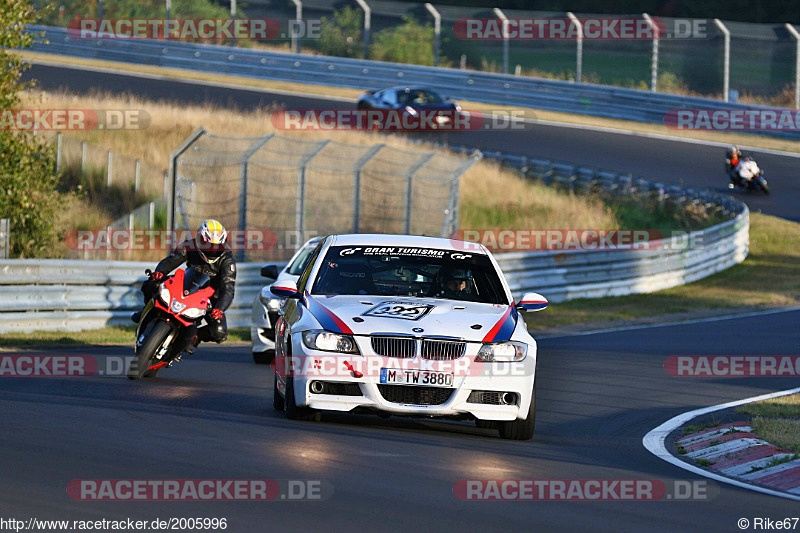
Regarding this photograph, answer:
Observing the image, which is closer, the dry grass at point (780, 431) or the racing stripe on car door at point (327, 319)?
the racing stripe on car door at point (327, 319)

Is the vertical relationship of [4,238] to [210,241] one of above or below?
below

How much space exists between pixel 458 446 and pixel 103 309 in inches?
355

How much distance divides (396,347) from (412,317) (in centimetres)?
33

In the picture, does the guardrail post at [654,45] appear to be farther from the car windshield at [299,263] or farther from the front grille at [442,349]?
A: the front grille at [442,349]

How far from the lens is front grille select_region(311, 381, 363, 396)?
8.80 metres

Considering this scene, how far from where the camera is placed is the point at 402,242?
10336 millimetres

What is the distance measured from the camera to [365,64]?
1726 inches

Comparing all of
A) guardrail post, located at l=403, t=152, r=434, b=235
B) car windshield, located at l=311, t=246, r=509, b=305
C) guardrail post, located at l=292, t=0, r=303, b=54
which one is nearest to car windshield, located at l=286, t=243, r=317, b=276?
car windshield, located at l=311, t=246, r=509, b=305

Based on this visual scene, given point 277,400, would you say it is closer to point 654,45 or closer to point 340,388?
point 340,388

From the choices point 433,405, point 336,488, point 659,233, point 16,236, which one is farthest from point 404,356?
point 659,233

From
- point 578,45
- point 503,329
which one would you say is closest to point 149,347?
point 503,329

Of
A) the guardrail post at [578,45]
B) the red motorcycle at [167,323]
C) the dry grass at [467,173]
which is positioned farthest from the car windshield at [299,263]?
the guardrail post at [578,45]

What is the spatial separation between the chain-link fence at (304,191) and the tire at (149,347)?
8.82m

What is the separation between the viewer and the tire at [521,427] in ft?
30.2
